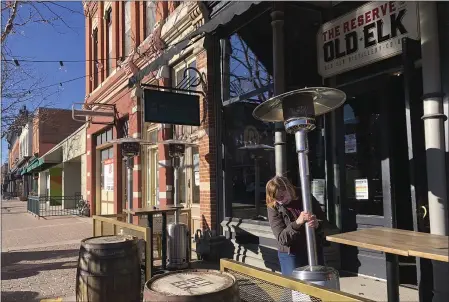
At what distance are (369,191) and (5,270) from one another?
22.3 feet

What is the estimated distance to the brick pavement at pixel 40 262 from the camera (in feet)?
20.0

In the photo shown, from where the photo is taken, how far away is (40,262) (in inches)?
326

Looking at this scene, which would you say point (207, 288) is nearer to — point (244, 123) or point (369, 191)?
point (369, 191)

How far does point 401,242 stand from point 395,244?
92 millimetres

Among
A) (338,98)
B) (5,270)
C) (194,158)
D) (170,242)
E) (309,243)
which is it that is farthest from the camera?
(194,158)

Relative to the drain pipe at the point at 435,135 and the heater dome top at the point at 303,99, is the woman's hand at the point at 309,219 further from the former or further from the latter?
the drain pipe at the point at 435,135

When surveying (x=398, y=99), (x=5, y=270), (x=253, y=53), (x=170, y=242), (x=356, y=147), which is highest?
(x=253, y=53)

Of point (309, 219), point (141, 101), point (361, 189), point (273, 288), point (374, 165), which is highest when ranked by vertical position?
point (141, 101)

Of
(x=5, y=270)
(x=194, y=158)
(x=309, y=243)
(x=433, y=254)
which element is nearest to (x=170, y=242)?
(x=194, y=158)

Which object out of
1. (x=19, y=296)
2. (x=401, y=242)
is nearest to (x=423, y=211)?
(x=401, y=242)

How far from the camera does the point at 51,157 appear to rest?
26812 mm

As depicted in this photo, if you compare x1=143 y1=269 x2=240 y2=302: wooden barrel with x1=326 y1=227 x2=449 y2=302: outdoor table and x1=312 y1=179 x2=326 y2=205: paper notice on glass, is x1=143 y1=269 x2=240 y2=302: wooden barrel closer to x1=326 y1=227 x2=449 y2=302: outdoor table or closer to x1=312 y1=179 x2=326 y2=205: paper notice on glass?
x1=326 y1=227 x2=449 y2=302: outdoor table

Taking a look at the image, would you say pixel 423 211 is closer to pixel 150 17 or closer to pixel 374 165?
pixel 374 165

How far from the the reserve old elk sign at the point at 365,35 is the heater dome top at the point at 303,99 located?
1780 millimetres
